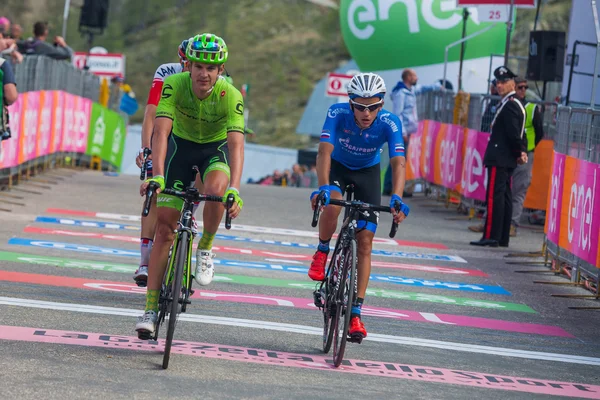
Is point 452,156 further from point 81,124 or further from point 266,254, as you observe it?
point 81,124

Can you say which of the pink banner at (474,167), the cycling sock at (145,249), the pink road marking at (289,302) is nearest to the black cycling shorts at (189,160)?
the cycling sock at (145,249)

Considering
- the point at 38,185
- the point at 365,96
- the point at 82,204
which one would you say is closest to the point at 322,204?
the point at 365,96

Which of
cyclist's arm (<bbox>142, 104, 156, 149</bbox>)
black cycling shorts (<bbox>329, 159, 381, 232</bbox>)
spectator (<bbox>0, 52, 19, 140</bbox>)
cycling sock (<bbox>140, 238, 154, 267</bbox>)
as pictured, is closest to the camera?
black cycling shorts (<bbox>329, 159, 381, 232</bbox>)

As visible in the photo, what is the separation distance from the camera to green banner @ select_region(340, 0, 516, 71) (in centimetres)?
A: 3241

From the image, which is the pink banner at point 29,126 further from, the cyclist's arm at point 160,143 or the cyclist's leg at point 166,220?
the cyclist's arm at point 160,143

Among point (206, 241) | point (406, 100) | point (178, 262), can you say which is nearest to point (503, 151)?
point (406, 100)

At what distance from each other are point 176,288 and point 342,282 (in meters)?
1.31

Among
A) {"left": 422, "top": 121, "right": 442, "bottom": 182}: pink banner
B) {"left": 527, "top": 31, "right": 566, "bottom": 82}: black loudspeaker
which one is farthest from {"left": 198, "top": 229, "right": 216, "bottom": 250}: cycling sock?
{"left": 527, "top": 31, "right": 566, "bottom": 82}: black loudspeaker

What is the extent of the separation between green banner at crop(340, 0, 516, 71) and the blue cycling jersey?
23.2 metres

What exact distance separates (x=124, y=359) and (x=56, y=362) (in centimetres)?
48

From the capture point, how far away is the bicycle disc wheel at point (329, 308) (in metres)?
8.70

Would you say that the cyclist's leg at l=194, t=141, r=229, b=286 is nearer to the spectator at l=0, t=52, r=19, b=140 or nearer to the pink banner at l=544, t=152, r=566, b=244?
the spectator at l=0, t=52, r=19, b=140

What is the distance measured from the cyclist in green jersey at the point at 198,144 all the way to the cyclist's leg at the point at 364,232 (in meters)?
1.06

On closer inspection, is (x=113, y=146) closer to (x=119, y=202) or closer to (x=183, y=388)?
(x=119, y=202)
